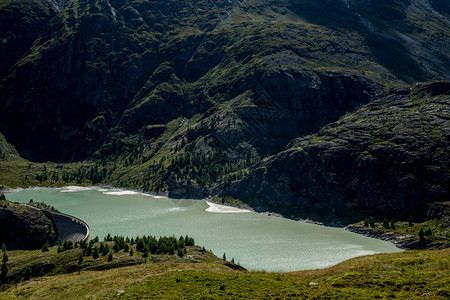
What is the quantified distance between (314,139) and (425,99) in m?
61.5

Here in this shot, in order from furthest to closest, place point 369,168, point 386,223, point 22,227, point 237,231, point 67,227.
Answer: point 369,168
point 237,231
point 386,223
point 67,227
point 22,227

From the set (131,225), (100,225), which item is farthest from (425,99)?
(100,225)

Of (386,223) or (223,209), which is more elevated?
(386,223)

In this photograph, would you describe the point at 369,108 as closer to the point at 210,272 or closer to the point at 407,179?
the point at 407,179

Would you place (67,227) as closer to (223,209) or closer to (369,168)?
(223,209)

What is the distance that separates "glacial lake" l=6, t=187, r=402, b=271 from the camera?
9769 cm

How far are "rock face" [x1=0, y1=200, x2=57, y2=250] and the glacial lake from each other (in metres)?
22.6

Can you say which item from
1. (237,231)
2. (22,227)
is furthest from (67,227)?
(237,231)

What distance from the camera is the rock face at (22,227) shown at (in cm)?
9569

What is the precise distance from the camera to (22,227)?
9862 centimetres

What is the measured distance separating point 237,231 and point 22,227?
7224cm

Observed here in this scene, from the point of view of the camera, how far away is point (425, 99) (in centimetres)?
17538

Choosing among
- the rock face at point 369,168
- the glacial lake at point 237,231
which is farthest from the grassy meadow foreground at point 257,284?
the rock face at point 369,168

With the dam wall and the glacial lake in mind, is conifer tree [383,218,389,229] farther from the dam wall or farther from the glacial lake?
the dam wall
